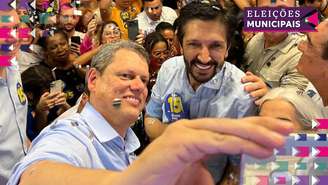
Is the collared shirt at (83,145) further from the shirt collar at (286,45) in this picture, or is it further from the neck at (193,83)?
the shirt collar at (286,45)

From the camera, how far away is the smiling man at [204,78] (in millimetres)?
870

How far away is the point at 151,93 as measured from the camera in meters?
1.12

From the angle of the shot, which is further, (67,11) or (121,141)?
(67,11)

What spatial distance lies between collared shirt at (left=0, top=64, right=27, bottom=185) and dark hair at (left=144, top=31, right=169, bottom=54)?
0.64 meters

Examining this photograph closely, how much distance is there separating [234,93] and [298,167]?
60 centimetres

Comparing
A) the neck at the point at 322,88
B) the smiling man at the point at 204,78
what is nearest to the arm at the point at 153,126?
the smiling man at the point at 204,78

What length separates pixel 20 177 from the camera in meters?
0.39

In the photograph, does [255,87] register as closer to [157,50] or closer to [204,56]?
[204,56]

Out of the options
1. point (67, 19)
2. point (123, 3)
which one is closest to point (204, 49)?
point (67, 19)

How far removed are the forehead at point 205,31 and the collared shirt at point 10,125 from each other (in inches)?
14.6

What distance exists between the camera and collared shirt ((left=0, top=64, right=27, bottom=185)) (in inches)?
38.0

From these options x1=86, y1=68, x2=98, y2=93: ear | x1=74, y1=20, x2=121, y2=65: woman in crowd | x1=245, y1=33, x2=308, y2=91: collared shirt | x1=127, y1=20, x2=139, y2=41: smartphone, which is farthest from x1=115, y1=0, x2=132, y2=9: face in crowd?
x1=86, y1=68, x2=98, y2=93: ear

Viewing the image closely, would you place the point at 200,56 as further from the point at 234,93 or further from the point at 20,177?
the point at 20,177

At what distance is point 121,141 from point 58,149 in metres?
0.23
